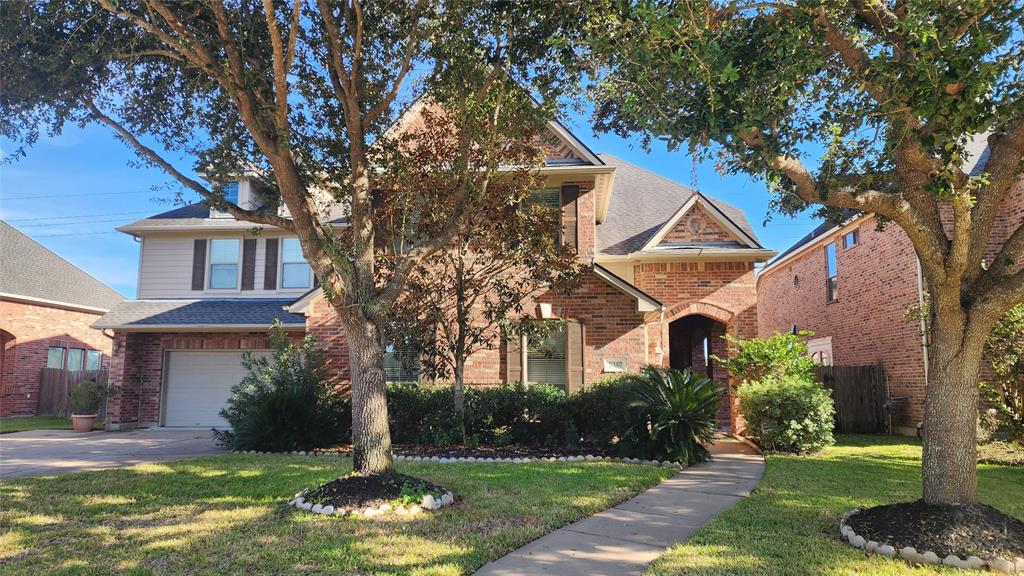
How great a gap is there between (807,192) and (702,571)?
364 cm

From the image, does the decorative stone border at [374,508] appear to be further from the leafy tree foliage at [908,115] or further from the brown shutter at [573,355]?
the brown shutter at [573,355]

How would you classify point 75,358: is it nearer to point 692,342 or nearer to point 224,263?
point 224,263

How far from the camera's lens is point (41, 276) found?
21.3m

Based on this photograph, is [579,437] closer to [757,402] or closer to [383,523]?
[757,402]

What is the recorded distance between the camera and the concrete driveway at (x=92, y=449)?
9.70 meters

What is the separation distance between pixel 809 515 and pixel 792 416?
219 inches

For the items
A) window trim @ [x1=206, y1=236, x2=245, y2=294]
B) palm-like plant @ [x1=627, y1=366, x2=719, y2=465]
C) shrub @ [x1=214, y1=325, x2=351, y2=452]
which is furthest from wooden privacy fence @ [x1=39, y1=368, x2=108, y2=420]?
palm-like plant @ [x1=627, y1=366, x2=719, y2=465]

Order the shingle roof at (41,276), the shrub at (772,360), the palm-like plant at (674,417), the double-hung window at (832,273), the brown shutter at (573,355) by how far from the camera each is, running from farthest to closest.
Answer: the shingle roof at (41,276) < the double-hung window at (832,273) < the brown shutter at (573,355) < the shrub at (772,360) < the palm-like plant at (674,417)

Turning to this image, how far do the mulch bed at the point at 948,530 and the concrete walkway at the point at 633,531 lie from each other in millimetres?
1535

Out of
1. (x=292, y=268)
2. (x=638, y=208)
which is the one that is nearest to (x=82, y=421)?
(x=292, y=268)

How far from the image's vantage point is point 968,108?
458cm

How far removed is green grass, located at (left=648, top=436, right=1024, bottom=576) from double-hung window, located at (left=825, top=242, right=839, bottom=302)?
9.05 meters

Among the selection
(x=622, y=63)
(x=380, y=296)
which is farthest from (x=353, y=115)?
(x=622, y=63)

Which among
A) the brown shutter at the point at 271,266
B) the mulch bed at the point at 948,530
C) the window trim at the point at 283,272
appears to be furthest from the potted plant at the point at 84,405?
the mulch bed at the point at 948,530
